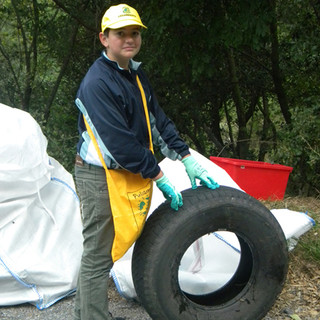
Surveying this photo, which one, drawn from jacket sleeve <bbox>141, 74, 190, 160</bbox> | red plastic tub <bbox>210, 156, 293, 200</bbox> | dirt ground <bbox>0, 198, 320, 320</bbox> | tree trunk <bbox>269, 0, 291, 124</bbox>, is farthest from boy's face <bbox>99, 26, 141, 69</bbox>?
tree trunk <bbox>269, 0, 291, 124</bbox>

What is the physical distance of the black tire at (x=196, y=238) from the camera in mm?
2799

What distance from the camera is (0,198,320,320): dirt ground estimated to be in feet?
10.8

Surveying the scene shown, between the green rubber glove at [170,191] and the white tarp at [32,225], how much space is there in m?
1.26

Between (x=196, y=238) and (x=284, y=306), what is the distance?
37.6 inches

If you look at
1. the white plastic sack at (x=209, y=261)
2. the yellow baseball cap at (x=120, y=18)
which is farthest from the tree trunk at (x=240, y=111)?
the yellow baseball cap at (x=120, y=18)

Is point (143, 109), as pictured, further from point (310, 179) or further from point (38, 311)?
point (310, 179)

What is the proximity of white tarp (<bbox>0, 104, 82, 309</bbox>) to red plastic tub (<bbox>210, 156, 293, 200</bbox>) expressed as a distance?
235cm

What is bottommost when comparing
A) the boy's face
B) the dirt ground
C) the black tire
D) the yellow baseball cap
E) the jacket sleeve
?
the dirt ground

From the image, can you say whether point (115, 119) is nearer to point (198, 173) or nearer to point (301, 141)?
point (198, 173)

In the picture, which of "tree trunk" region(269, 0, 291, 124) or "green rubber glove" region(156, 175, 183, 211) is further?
"tree trunk" region(269, 0, 291, 124)

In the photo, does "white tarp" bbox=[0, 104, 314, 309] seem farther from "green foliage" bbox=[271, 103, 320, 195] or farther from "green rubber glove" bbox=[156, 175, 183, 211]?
"green foliage" bbox=[271, 103, 320, 195]

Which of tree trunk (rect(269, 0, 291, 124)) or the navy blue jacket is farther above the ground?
tree trunk (rect(269, 0, 291, 124))

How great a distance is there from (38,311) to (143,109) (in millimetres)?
1703

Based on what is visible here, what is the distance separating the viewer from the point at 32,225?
12.1ft
